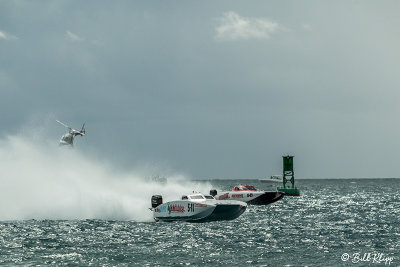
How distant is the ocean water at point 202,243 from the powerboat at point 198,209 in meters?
0.75

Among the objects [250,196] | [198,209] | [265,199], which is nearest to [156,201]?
[198,209]

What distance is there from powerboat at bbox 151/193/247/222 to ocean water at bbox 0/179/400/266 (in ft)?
2.45

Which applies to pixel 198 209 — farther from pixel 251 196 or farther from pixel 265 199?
pixel 265 199

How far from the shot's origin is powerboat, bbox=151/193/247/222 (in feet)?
139

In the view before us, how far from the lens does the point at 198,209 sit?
139 ft

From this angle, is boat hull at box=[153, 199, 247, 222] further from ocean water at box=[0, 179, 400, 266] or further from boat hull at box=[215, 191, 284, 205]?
boat hull at box=[215, 191, 284, 205]

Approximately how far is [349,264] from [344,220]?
79.9 feet

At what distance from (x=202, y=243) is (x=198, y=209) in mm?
11416

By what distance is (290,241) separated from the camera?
1262 inches

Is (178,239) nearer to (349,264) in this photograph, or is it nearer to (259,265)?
(259,265)
